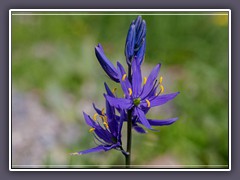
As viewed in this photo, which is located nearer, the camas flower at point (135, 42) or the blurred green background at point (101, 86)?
the camas flower at point (135, 42)

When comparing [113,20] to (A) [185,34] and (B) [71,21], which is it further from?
(A) [185,34]

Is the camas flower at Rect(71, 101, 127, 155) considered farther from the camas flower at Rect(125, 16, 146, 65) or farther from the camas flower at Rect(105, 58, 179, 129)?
the camas flower at Rect(125, 16, 146, 65)

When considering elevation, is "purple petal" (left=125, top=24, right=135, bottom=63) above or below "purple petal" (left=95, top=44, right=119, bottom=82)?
above

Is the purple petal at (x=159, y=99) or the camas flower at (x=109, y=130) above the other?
the purple petal at (x=159, y=99)

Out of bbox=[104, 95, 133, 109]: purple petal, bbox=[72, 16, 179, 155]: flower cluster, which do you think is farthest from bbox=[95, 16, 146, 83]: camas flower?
bbox=[104, 95, 133, 109]: purple petal
